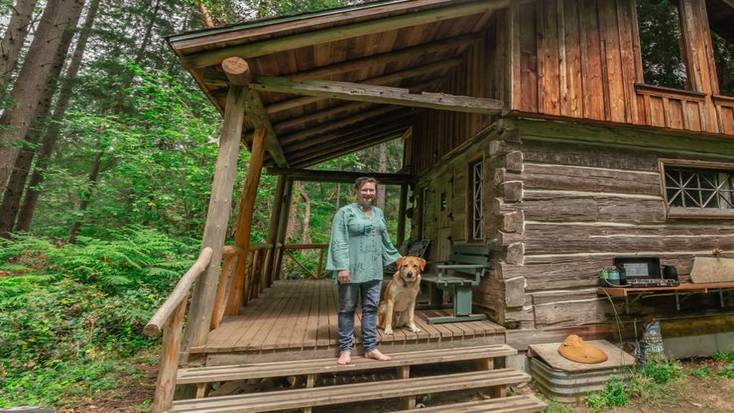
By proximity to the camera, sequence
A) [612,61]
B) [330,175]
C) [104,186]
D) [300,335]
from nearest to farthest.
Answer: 1. [300,335]
2. [612,61]
3. [330,175]
4. [104,186]

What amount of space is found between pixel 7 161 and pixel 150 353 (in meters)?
5.62

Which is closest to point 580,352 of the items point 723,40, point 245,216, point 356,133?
point 245,216

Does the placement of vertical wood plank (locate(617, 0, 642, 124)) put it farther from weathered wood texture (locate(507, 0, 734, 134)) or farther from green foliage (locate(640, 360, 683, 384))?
green foliage (locate(640, 360, 683, 384))

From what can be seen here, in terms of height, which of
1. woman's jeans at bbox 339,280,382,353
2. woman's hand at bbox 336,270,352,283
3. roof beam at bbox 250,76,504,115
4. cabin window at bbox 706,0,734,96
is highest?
cabin window at bbox 706,0,734,96

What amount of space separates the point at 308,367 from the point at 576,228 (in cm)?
413

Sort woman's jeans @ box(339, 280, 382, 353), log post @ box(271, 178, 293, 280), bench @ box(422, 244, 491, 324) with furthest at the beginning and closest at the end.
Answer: log post @ box(271, 178, 293, 280) < bench @ box(422, 244, 491, 324) < woman's jeans @ box(339, 280, 382, 353)

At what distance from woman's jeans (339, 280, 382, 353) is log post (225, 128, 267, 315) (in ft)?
6.37

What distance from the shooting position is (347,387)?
3014mm

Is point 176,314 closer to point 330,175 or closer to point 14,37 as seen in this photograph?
point 330,175

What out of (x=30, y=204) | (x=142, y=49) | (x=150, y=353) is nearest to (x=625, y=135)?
(x=150, y=353)

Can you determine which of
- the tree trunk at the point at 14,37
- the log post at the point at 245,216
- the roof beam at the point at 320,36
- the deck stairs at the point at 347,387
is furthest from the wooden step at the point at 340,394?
the tree trunk at the point at 14,37

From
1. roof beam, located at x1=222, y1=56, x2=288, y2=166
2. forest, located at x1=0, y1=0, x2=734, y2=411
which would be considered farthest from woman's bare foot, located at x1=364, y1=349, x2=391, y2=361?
roof beam, located at x1=222, y1=56, x2=288, y2=166

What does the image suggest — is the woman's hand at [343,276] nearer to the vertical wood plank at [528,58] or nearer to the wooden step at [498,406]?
the wooden step at [498,406]

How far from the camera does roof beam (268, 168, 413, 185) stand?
283 inches
